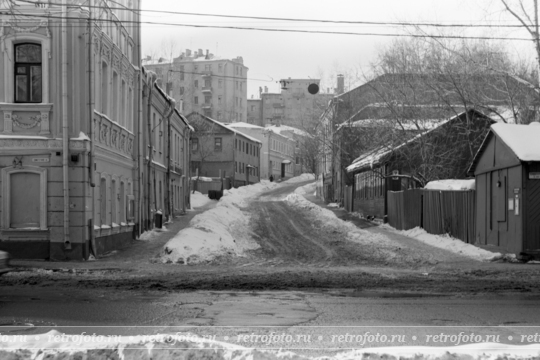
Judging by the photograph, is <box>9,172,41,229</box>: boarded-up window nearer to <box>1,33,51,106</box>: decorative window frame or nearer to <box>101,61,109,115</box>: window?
<box>1,33,51,106</box>: decorative window frame

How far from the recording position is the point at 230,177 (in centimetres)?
7519

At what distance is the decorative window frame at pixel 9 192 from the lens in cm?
1784

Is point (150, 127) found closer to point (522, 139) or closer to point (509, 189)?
point (509, 189)

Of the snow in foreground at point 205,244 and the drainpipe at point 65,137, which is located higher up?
the drainpipe at point 65,137

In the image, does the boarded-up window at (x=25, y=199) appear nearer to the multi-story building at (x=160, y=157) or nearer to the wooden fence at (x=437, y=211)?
the multi-story building at (x=160, y=157)

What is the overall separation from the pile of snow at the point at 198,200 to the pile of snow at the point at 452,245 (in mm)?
26179

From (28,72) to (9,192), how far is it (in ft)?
11.0

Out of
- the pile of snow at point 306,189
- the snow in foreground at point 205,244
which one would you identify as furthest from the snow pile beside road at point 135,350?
the pile of snow at point 306,189

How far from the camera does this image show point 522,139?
17906 millimetres

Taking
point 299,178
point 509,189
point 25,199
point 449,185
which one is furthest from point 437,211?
point 299,178

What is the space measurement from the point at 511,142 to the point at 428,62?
13385 mm

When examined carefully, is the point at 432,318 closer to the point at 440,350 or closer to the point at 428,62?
the point at 440,350

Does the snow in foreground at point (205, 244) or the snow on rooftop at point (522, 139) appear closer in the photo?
the snow on rooftop at point (522, 139)

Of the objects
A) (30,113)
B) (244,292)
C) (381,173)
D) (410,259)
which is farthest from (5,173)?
(381,173)
